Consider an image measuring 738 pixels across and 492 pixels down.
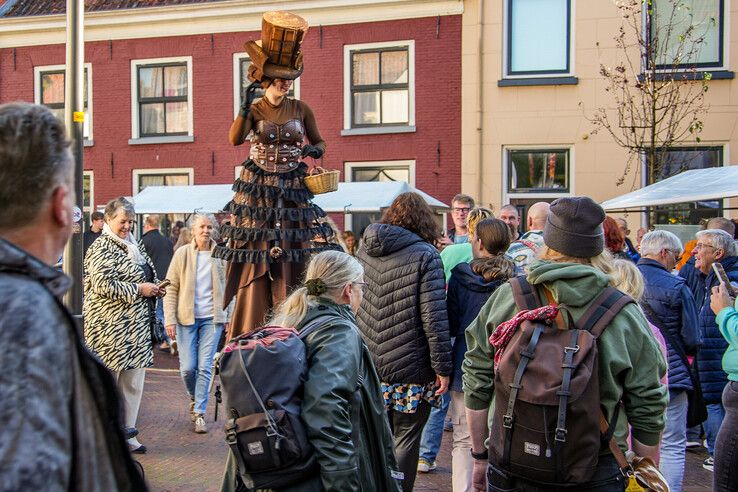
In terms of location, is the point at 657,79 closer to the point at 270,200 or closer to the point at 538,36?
the point at 538,36

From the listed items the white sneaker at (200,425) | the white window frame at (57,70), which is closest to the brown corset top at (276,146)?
the white sneaker at (200,425)

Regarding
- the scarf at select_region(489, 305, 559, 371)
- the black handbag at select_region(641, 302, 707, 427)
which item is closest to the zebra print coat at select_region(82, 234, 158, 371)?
the black handbag at select_region(641, 302, 707, 427)

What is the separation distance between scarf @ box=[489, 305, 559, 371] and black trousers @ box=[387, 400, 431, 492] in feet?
7.26

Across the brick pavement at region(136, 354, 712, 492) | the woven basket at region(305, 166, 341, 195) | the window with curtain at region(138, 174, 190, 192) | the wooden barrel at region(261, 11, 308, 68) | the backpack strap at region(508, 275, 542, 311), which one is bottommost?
the brick pavement at region(136, 354, 712, 492)

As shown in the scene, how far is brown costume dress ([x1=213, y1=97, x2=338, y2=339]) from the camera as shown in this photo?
501 cm

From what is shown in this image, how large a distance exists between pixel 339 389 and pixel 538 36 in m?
14.8

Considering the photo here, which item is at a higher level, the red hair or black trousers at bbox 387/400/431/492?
the red hair

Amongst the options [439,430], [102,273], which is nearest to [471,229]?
[439,430]

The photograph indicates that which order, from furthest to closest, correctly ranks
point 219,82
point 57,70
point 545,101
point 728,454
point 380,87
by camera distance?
point 57,70, point 219,82, point 380,87, point 545,101, point 728,454

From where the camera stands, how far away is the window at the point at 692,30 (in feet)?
51.7

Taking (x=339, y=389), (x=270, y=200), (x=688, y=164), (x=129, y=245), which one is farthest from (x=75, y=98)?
(x=688, y=164)

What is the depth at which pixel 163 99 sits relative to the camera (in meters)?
18.7

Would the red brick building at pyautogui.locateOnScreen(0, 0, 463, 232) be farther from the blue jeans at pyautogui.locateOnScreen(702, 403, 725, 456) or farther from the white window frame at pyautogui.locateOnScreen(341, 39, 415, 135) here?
the blue jeans at pyautogui.locateOnScreen(702, 403, 725, 456)

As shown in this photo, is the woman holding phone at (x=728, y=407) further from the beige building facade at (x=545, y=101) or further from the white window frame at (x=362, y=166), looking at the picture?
the white window frame at (x=362, y=166)
